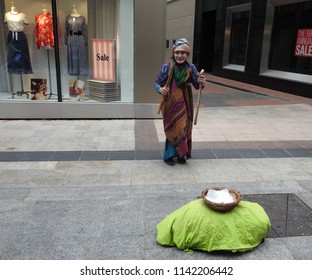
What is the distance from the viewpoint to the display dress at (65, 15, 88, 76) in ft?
26.0

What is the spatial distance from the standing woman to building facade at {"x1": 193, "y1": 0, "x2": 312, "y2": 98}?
7277mm

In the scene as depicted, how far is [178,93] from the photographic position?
4828 mm

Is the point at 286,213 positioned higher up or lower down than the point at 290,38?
lower down

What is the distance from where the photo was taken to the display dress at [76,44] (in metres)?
7.92

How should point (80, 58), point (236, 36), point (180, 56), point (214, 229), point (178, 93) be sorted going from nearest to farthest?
point (214, 229) → point (180, 56) → point (178, 93) → point (80, 58) → point (236, 36)

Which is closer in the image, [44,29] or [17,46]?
[44,29]

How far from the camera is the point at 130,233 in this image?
11.0 feet

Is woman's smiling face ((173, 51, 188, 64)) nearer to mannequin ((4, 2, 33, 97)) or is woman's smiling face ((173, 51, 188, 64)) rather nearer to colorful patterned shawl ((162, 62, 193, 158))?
colorful patterned shawl ((162, 62, 193, 158))

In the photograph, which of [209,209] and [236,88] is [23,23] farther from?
[236,88]

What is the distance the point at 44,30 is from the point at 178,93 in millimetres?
4542

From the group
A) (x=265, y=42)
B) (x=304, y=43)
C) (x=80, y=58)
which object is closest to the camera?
(x=80, y=58)

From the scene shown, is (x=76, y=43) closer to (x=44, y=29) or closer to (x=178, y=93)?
(x=44, y=29)

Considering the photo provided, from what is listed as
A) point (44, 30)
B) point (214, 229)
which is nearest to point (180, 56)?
point (214, 229)

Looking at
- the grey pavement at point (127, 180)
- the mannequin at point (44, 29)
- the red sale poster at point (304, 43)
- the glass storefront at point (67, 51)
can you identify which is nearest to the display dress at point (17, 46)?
the glass storefront at point (67, 51)
